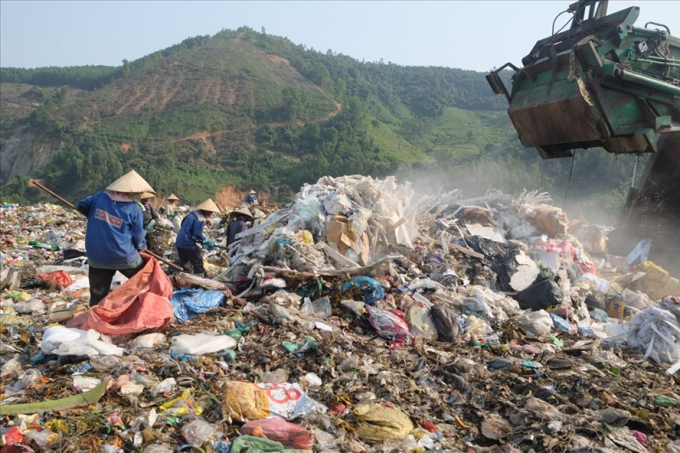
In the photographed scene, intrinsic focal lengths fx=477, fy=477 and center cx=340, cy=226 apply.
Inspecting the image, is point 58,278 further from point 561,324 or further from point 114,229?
point 561,324

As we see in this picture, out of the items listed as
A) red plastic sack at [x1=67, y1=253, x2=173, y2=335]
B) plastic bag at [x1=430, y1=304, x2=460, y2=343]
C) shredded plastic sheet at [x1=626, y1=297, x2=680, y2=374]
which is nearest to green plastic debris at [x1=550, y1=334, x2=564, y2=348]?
shredded plastic sheet at [x1=626, y1=297, x2=680, y2=374]

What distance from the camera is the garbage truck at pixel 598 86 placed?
444cm

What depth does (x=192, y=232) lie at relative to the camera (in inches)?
224

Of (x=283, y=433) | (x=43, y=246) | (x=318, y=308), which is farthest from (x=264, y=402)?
(x=43, y=246)

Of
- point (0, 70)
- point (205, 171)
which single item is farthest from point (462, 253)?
point (0, 70)

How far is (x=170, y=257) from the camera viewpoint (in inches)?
281

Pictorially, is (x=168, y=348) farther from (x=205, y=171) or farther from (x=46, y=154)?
(x=46, y=154)

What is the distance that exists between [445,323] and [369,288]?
78 cm

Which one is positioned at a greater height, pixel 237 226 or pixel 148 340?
pixel 237 226

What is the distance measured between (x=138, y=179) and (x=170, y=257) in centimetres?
350

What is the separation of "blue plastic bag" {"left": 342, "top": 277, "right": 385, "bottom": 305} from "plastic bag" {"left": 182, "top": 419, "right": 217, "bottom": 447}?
2.27m

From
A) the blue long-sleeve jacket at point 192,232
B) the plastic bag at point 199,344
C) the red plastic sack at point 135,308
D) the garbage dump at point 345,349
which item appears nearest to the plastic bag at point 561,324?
the garbage dump at point 345,349

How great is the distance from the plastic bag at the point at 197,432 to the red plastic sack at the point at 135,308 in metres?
1.27

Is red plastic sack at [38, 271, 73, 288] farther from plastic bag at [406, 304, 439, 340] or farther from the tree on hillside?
the tree on hillside
